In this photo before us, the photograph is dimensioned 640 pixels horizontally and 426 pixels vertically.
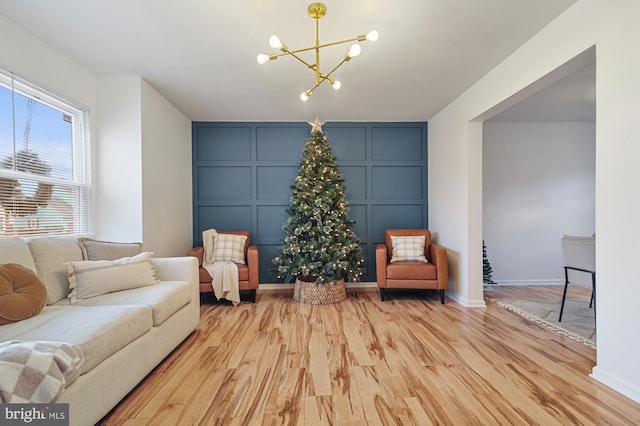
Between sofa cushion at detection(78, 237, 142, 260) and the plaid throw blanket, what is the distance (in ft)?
4.32

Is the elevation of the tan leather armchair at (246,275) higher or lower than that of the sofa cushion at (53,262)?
lower

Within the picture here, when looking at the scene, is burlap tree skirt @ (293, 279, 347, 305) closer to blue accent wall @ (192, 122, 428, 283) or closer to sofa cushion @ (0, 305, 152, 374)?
blue accent wall @ (192, 122, 428, 283)

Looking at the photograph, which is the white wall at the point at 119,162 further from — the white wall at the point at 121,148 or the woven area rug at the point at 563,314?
the woven area rug at the point at 563,314

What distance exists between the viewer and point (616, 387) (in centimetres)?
189

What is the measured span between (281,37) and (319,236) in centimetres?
229

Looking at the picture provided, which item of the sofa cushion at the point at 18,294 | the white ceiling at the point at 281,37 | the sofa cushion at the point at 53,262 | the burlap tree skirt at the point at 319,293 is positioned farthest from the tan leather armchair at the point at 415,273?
the sofa cushion at the point at 18,294

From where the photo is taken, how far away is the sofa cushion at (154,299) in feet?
7.07

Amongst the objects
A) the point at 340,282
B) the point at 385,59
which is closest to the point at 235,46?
the point at 385,59

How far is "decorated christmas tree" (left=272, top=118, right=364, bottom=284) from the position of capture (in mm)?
3926

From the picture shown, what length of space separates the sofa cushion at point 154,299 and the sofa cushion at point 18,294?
11.4 inches

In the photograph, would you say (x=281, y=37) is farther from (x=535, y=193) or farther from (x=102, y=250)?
(x=535, y=193)

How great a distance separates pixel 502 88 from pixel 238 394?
3400mm

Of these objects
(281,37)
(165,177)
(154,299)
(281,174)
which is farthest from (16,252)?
(281,174)

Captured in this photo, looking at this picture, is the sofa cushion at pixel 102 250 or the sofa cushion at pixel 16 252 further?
the sofa cushion at pixel 102 250
